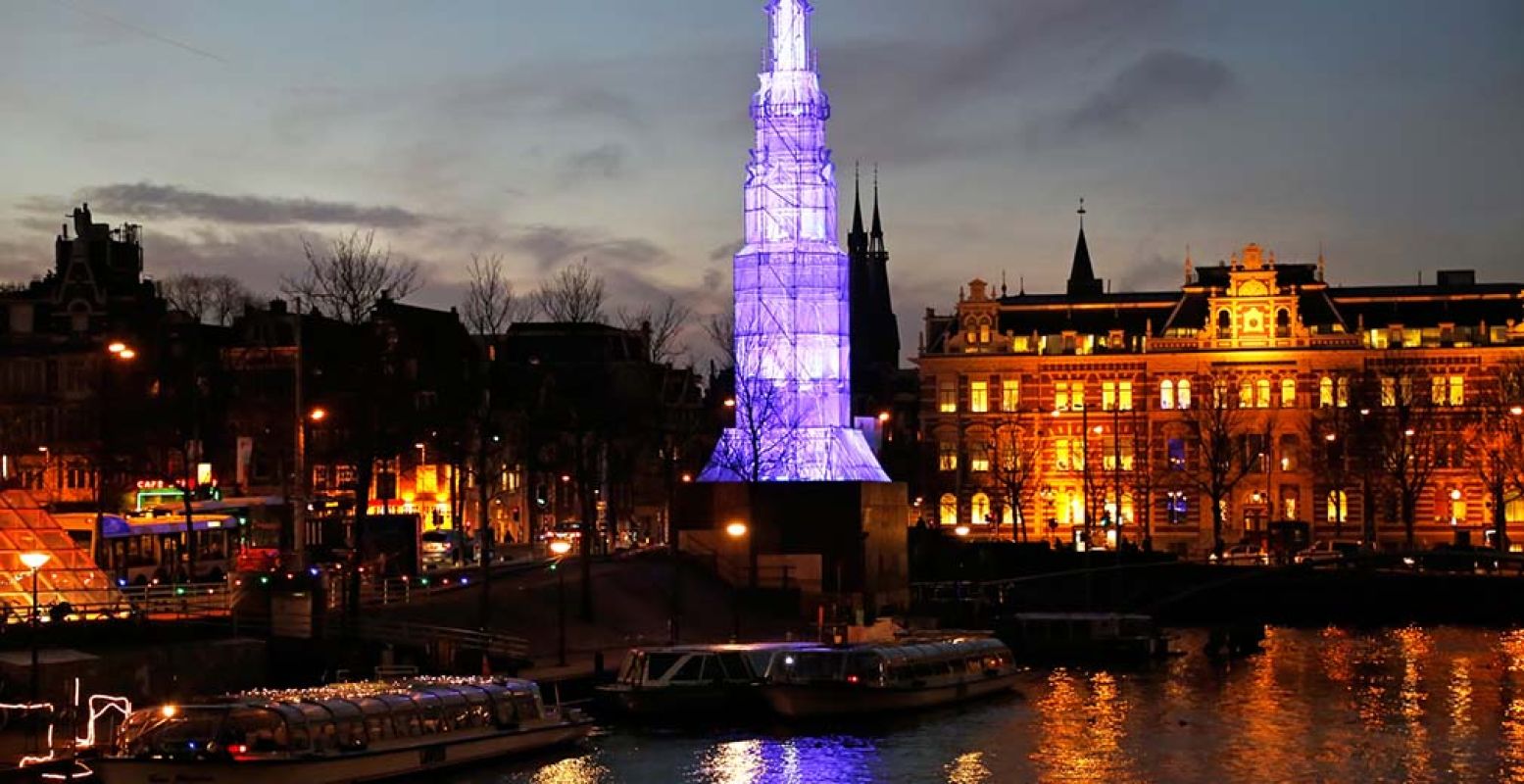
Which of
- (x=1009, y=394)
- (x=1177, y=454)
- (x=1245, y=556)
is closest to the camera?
(x=1245, y=556)

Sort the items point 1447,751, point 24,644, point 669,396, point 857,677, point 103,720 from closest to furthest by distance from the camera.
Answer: point 103,720
point 24,644
point 1447,751
point 857,677
point 669,396

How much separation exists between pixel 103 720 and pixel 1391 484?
10076 cm

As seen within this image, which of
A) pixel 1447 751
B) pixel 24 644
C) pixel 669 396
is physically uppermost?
pixel 669 396

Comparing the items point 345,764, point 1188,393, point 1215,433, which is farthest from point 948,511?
point 345,764

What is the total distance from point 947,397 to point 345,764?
103885mm

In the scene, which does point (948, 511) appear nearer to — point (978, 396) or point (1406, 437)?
point (978, 396)

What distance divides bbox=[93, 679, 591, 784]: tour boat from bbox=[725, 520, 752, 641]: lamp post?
2175 centimetres

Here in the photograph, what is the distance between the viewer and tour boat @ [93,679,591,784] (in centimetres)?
4469

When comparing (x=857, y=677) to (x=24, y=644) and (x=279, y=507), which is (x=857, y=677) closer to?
(x=24, y=644)

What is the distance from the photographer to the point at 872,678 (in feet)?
207

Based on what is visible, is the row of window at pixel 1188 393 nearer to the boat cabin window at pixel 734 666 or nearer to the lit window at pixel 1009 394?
the lit window at pixel 1009 394

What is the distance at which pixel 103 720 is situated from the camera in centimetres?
4962

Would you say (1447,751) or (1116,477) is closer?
(1447,751)

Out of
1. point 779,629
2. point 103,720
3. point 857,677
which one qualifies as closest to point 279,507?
point 779,629
